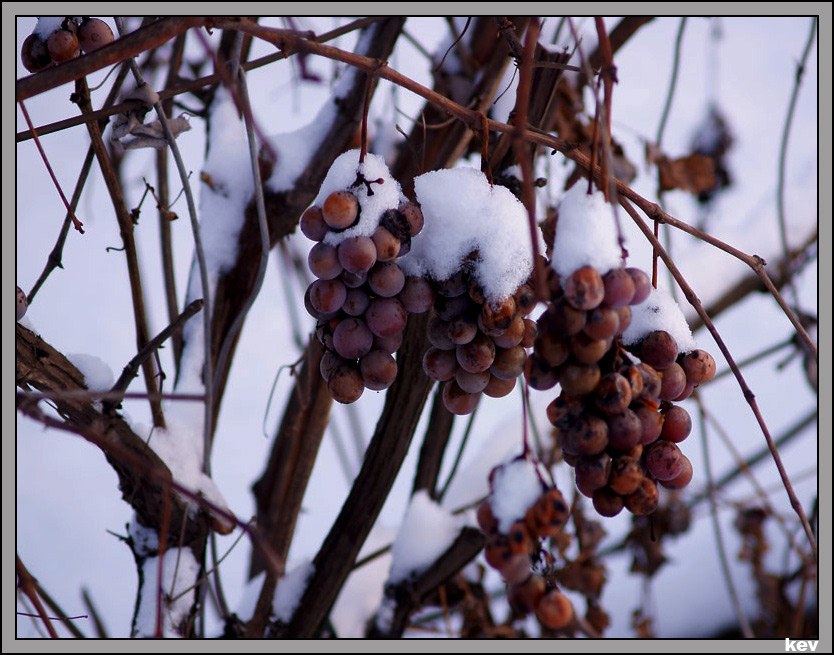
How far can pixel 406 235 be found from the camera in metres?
0.47

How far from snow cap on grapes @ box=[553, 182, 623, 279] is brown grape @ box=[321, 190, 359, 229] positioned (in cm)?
14

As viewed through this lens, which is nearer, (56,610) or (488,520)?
(488,520)

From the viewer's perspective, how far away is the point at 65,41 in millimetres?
570

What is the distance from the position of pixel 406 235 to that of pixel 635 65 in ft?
5.24

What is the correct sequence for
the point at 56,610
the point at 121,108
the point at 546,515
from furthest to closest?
1. the point at 56,610
2. the point at 121,108
3. the point at 546,515

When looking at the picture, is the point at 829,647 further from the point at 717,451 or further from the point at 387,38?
the point at 717,451

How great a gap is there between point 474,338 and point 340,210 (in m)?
0.13

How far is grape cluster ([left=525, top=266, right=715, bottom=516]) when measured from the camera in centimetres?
41

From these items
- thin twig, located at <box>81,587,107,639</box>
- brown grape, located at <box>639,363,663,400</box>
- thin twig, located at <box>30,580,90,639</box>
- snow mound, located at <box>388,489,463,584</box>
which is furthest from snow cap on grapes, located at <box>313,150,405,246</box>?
thin twig, located at <box>81,587,107,639</box>

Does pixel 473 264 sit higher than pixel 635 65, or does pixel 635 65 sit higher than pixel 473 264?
pixel 635 65

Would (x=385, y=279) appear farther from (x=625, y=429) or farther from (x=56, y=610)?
(x=56, y=610)

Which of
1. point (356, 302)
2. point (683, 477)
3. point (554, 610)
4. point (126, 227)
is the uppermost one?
point (126, 227)

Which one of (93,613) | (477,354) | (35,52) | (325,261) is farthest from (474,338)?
(93,613)

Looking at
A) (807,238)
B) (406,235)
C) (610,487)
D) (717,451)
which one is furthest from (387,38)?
(717,451)
